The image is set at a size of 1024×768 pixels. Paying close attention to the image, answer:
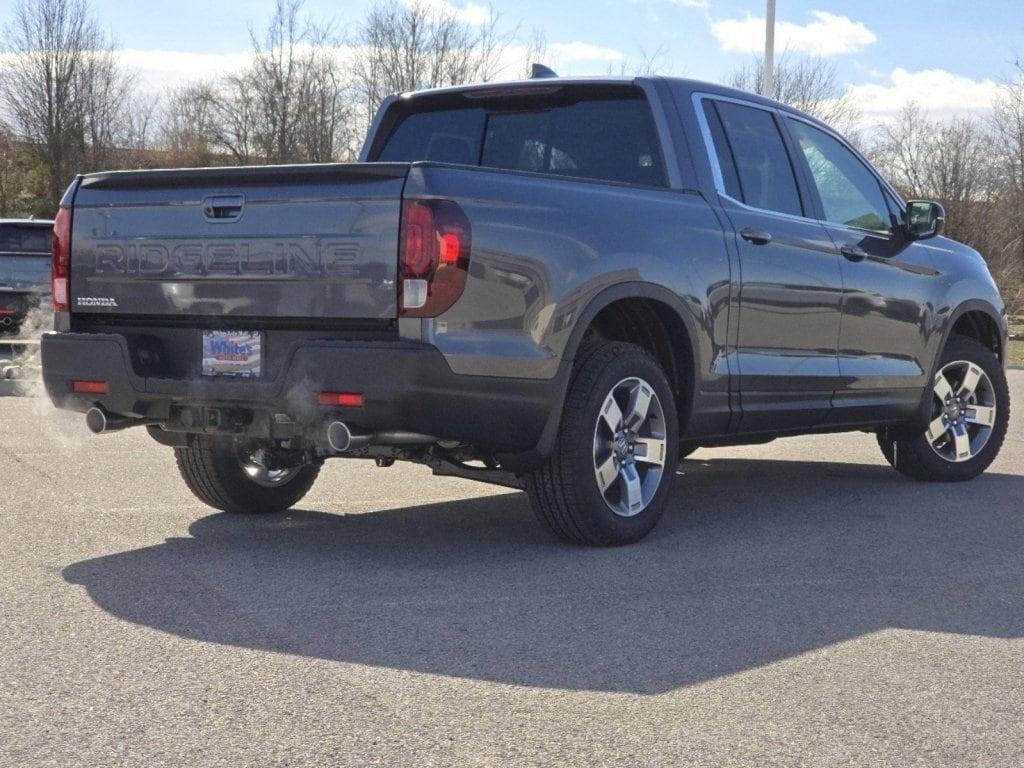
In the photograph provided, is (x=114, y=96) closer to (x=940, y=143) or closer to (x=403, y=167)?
(x=940, y=143)

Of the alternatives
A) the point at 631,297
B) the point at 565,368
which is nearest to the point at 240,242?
the point at 565,368

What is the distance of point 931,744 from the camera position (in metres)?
3.67

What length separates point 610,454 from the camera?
6.12 meters

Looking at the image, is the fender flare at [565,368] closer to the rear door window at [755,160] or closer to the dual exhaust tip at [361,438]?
the dual exhaust tip at [361,438]

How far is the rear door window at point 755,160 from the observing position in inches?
275

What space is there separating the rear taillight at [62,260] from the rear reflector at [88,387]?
1.18 ft

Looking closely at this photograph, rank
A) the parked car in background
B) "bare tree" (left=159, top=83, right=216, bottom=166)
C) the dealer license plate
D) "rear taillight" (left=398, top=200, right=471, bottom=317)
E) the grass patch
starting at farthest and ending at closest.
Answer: "bare tree" (left=159, top=83, right=216, bottom=166) → the grass patch → the parked car in background → the dealer license plate → "rear taillight" (left=398, top=200, right=471, bottom=317)

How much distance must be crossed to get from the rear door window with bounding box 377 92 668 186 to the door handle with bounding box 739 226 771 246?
1.39 feet

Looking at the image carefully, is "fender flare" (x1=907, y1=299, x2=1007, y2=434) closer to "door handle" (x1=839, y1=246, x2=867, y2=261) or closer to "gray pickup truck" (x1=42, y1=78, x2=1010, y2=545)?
"gray pickup truck" (x1=42, y1=78, x2=1010, y2=545)

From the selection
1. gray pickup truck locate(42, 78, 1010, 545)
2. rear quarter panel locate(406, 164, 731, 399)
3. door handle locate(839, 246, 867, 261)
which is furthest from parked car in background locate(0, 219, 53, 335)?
rear quarter panel locate(406, 164, 731, 399)

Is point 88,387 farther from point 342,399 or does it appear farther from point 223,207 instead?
point 342,399

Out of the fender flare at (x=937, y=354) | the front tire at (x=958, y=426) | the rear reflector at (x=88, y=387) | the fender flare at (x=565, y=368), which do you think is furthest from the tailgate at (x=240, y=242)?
the front tire at (x=958, y=426)

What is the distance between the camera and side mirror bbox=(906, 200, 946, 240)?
26.2ft

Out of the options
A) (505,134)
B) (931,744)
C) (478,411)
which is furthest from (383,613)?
(505,134)
